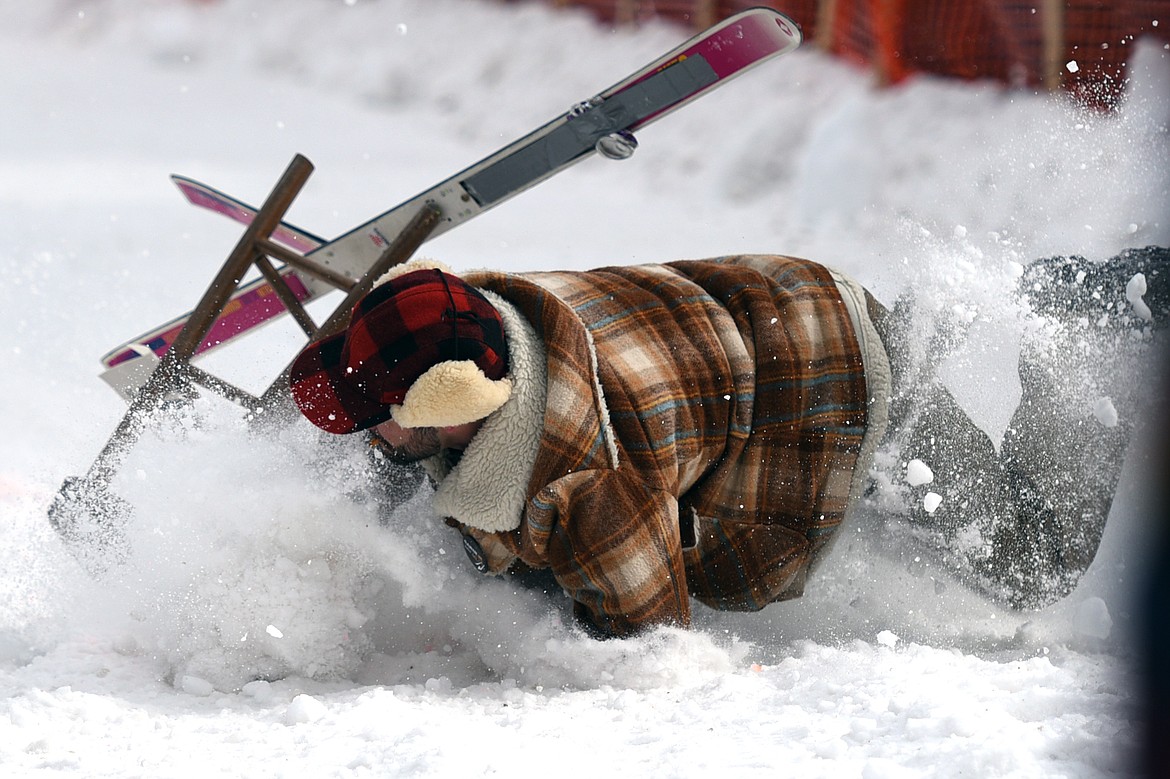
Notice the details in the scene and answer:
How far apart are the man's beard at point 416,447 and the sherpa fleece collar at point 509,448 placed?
0.20 ft

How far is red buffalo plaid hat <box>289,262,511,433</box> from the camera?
4.44 feet

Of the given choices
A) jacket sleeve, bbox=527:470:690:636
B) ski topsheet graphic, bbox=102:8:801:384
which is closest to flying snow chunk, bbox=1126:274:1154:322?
ski topsheet graphic, bbox=102:8:801:384

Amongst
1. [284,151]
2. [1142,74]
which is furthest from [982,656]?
[284,151]

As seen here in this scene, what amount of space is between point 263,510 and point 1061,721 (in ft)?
3.92

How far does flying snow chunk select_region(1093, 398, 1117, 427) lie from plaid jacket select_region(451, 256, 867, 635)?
404 millimetres

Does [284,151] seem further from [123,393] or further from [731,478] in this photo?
[731,478]

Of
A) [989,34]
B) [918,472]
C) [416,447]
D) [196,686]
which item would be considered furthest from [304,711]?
[989,34]

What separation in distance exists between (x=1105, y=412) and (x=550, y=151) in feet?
3.47

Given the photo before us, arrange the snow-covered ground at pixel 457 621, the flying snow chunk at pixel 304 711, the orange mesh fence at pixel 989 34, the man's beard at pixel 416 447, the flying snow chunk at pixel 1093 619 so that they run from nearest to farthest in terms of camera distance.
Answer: the snow-covered ground at pixel 457 621
the flying snow chunk at pixel 304 711
the man's beard at pixel 416 447
the flying snow chunk at pixel 1093 619
the orange mesh fence at pixel 989 34

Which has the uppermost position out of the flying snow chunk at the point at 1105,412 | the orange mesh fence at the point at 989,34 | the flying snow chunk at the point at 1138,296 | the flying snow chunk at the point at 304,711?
the orange mesh fence at the point at 989,34

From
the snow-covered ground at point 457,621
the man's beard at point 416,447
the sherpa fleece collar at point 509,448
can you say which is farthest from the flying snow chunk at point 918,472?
the man's beard at point 416,447

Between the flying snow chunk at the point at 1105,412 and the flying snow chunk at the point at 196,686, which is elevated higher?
the flying snow chunk at the point at 1105,412

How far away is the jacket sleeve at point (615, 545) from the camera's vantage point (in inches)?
56.3

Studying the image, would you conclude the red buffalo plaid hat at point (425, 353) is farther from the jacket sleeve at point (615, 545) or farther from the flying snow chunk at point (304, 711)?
the flying snow chunk at point (304, 711)
